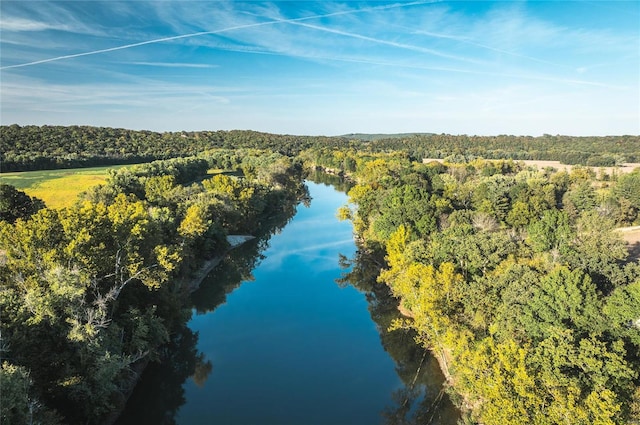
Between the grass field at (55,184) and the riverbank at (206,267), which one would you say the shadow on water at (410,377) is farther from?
the grass field at (55,184)

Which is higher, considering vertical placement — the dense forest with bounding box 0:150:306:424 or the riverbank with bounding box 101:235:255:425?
the dense forest with bounding box 0:150:306:424

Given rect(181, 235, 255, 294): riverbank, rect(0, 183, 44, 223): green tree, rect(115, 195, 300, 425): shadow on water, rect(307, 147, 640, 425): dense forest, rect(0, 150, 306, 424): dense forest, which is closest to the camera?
rect(307, 147, 640, 425): dense forest

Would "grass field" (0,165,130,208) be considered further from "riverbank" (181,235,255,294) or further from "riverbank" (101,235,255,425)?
"riverbank" (101,235,255,425)

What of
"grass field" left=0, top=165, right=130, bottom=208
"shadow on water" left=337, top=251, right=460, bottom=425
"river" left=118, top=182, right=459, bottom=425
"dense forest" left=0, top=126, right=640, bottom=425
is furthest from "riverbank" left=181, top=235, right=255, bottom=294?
"grass field" left=0, top=165, right=130, bottom=208

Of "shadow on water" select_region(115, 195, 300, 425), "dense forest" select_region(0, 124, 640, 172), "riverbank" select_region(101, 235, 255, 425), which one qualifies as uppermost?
"dense forest" select_region(0, 124, 640, 172)

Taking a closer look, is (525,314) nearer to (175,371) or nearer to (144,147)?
(175,371)

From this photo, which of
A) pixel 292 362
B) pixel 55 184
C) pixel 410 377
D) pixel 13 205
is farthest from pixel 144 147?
pixel 410 377

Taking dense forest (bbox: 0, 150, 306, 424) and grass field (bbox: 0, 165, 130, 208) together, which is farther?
grass field (bbox: 0, 165, 130, 208)

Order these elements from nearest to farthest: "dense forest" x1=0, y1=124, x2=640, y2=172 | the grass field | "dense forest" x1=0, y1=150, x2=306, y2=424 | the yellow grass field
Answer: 1. "dense forest" x1=0, y1=150, x2=306, y2=424
2. the yellow grass field
3. the grass field
4. "dense forest" x1=0, y1=124, x2=640, y2=172
